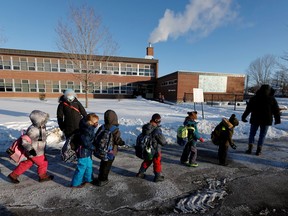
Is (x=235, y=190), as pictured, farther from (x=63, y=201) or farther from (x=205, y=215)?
(x=63, y=201)

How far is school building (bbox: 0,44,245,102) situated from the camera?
973 inches

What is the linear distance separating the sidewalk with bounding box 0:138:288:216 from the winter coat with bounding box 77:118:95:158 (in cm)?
65

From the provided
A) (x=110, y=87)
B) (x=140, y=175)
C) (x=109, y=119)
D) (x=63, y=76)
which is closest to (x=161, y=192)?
(x=140, y=175)

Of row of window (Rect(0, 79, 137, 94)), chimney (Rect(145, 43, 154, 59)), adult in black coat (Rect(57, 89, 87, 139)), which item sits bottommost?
adult in black coat (Rect(57, 89, 87, 139))

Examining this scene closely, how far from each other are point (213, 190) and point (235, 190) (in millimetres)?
401

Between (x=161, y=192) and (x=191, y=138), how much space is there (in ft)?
4.73

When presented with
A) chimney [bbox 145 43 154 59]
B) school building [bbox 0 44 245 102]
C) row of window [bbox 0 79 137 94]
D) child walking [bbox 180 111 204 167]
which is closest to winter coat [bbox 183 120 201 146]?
child walking [bbox 180 111 204 167]

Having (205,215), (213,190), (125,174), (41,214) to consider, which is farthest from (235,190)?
(41,214)

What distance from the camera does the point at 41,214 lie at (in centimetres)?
230

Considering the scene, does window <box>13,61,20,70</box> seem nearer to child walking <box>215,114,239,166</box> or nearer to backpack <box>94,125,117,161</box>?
backpack <box>94,125,117,161</box>

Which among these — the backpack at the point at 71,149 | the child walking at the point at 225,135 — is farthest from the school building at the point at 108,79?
the backpack at the point at 71,149

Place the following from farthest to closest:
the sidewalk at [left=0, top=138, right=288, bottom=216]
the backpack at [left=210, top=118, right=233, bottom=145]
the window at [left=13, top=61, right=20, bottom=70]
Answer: the window at [left=13, top=61, right=20, bottom=70]
the backpack at [left=210, top=118, right=233, bottom=145]
the sidewalk at [left=0, top=138, right=288, bottom=216]

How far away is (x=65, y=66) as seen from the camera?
28984 mm

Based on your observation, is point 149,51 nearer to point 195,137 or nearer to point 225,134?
point 225,134
